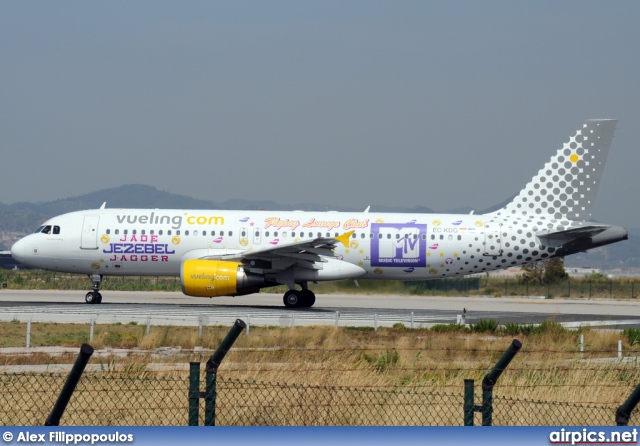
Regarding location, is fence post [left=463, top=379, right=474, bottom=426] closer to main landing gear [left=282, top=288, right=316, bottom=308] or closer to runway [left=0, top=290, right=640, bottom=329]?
runway [left=0, top=290, right=640, bottom=329]

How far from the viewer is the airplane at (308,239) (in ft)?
122

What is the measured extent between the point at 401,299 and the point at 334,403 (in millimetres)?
36383

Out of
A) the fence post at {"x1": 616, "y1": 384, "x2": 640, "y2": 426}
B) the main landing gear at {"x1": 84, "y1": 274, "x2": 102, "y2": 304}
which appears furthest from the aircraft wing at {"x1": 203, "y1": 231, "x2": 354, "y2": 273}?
the fence post at {"x1": 616, "y1": 384, "x2": 640, "y2": 426}

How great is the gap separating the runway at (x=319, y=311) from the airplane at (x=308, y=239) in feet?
5.28

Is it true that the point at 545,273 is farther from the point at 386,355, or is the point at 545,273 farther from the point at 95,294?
the point at 386,355

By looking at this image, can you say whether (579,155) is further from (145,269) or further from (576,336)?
(145,269)

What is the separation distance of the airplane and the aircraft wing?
0.08 meters

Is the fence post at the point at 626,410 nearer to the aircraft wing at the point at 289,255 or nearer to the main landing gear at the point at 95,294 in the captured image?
the aircraft wing at the point at 289,255

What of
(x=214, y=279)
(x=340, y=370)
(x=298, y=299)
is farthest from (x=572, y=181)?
(x=340, y=370)

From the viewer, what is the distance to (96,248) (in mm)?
37656

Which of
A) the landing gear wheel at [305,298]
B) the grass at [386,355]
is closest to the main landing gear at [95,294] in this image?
the landing gear wheel at [305,298]

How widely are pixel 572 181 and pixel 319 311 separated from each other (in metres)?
12.0

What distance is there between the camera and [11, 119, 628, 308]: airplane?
1460 inches

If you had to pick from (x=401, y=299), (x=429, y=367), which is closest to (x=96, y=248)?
(x=401, y=299)
